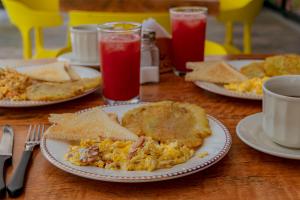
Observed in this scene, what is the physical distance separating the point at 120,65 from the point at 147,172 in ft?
1.54

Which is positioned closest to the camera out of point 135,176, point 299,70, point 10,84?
point 135,176

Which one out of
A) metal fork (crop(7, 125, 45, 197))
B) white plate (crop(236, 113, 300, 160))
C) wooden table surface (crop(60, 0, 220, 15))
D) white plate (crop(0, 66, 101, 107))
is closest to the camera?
metal fork (crop(7, 125, 45, 197))

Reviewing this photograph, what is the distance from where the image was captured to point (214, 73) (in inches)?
53.3

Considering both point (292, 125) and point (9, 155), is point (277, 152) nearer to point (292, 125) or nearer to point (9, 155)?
point (292, 125)

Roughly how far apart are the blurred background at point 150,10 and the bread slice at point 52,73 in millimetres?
543

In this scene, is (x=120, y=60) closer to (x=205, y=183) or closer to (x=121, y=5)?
(x=205, y=183)

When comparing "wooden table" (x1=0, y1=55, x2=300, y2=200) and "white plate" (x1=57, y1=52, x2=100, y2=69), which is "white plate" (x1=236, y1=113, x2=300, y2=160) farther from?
"white plate" (x1=57, y1=52, x2=100, y2=69)

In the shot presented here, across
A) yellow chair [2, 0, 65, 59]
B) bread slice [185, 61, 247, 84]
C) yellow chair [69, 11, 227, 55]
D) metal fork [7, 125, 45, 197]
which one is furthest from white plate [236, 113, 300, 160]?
yellow chair [2, 0, 65, 59]

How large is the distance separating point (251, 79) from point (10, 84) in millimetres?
646

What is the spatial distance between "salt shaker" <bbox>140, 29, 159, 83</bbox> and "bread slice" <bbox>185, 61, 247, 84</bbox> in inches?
4.0

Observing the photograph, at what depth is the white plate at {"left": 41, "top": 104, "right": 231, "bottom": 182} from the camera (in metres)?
0.78

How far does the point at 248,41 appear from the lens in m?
3.14

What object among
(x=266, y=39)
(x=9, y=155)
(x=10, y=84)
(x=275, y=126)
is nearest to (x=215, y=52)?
(x=10, y=84)

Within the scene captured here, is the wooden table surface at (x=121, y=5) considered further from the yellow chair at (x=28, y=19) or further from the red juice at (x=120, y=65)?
the red juice at (x=120, y=65)
